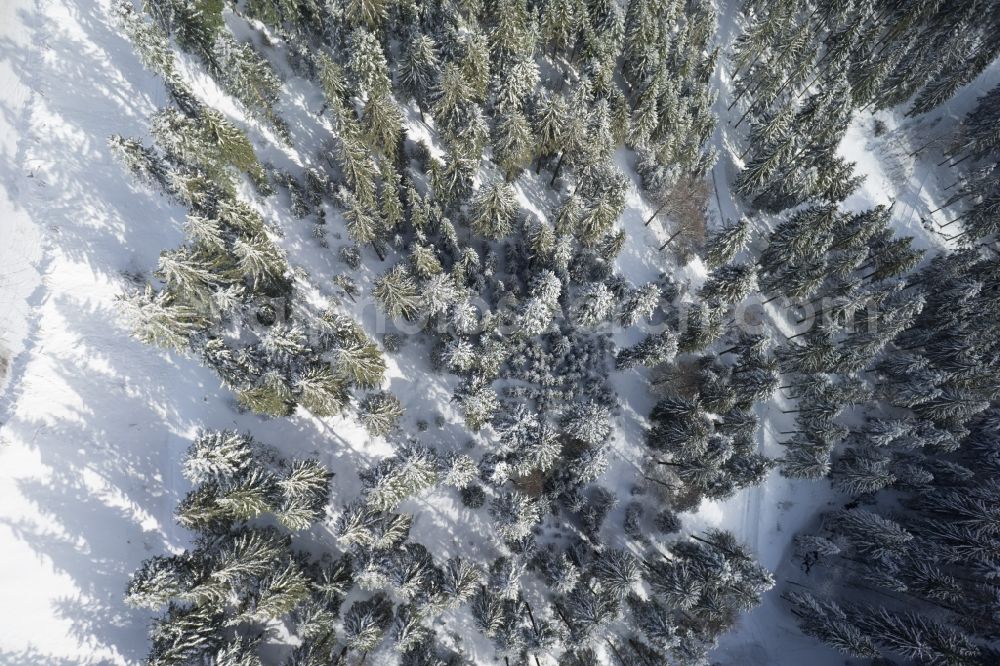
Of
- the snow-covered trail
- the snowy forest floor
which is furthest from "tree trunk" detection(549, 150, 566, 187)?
the snow-covered trail

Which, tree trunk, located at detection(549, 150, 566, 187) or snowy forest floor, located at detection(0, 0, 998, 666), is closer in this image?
snowy forest floor, located at detection(0, 0, 998, 666)

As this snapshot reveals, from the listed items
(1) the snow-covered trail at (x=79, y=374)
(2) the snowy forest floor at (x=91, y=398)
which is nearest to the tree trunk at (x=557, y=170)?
(2) the snowy forest floor at (x=91, y=398)

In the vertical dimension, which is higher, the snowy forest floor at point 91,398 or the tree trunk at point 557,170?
the tree trunk at point 557,170

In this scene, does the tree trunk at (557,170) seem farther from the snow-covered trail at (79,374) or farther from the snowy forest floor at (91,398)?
the snow-covered trail at (79,374)

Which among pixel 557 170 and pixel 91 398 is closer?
pixel 91 398

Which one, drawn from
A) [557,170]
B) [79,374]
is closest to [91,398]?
[79,374]

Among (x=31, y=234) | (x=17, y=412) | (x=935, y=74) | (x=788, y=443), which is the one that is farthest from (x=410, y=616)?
(x=935, y=74)

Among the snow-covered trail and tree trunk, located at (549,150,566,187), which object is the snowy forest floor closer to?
the snow-covered trail

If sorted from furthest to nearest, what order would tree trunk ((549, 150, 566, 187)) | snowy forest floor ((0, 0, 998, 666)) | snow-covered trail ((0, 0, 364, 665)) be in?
tree trunk ((549, 150, 566, 187)) → snowy forest floor ((0, 0, 998, 666)) → snow-covered trail ((0, 0, 364, 665))

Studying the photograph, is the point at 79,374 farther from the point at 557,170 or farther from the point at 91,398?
the point at 557,170

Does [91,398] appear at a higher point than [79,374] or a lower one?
lower
